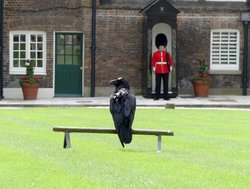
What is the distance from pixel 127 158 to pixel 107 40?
1776 centimetres

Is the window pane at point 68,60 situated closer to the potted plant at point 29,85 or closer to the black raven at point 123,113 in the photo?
the potted plant at point 29,85

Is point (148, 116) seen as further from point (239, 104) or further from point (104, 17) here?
point (104, 17)

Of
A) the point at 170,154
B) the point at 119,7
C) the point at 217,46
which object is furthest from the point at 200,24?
the point at 170,154

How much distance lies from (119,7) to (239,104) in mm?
6359

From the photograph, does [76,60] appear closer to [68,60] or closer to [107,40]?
[68,60]

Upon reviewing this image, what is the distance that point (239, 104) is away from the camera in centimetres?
2480

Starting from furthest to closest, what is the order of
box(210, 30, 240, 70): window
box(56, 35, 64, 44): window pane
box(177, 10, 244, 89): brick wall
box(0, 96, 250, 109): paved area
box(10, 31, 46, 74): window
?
box(210, 30, 240, 70): window
box(177, 10, 244, 89): brick wall
box(56, 35, 64, 44): window pane
box(10, 31, 46, 74): window
box(0, 96, 250, 109): paved area

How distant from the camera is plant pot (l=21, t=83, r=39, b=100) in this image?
2708 centimetres

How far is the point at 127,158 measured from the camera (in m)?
11.2

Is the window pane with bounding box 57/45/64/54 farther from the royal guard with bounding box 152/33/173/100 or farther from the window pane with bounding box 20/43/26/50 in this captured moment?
the royal guard with bounding box 152/33/173/100

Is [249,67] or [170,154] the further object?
[249,67]

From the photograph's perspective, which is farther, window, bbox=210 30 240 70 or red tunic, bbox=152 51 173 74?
window, bbox=210 30 240 70

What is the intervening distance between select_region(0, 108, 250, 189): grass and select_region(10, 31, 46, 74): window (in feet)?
33.8

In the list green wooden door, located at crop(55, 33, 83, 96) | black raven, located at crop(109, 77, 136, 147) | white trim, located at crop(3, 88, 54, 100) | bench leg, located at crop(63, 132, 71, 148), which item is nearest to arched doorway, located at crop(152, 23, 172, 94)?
green wooden door, located at crop(55, 33, 83, 96)
